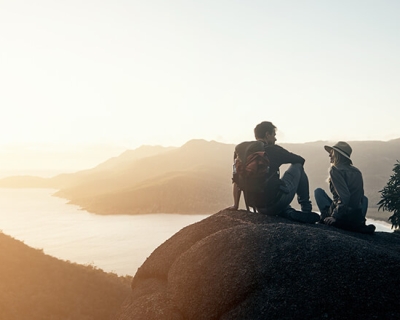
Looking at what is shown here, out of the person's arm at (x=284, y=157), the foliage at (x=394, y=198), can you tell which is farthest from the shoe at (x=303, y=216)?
the foliage at (x=394, y=198)

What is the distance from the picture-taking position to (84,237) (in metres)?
134

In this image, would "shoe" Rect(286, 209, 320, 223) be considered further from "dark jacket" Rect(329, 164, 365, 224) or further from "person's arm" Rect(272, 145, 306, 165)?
"person's arm" Rect(272, 145, 306, 165)

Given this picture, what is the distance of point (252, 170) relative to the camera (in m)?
12.5

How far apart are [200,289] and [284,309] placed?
2597mm

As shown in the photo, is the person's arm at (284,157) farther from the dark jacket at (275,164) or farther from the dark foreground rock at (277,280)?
the dark foreground rock at (277,280)

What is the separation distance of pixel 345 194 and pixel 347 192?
0.36 feet

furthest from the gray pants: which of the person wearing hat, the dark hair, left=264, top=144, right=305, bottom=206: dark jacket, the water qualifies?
the water

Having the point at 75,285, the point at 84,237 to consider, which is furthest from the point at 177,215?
the point at 75,285

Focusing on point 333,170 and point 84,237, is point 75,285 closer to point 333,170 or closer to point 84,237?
point 333,170

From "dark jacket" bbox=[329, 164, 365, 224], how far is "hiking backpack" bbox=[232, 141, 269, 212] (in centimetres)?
241

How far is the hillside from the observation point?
2152cm

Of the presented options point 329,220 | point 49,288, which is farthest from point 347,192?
point 49,288

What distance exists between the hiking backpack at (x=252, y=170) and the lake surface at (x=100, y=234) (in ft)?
207

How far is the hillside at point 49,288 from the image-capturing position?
21.5 metres
